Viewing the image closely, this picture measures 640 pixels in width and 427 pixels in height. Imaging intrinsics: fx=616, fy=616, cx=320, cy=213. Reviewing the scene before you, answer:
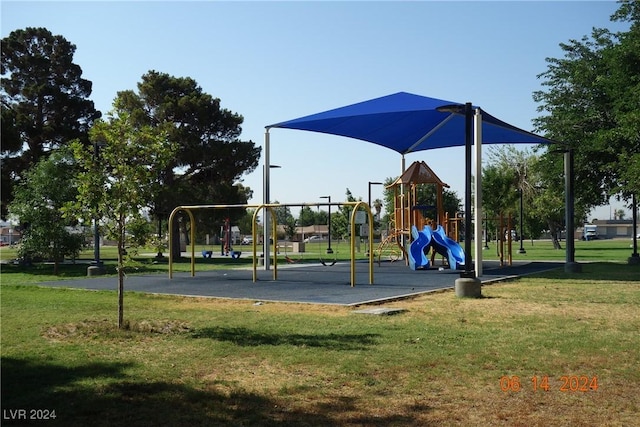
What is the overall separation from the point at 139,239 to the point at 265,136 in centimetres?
1114

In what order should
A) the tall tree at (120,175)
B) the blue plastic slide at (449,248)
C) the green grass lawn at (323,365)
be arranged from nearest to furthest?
the green grass lawn at (323,365)
the tall tree at (120,175)
the blue plastic slide at (449,248)

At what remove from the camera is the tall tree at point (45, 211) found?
20641 millimetres

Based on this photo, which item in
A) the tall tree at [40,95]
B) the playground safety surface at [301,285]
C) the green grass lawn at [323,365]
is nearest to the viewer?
the green grass lawn at [323,365]

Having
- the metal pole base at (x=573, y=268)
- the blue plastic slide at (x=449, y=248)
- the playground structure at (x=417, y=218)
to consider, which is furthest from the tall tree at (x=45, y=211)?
the metal pole base at (x=573, y=268)

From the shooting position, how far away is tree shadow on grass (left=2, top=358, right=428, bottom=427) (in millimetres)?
4469

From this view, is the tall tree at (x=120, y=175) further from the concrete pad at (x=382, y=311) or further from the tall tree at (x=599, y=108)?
the tall tree at (x=599, y=108)

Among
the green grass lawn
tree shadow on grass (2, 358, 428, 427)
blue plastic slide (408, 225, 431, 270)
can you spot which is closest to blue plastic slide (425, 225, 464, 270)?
blue plastic slide (408, 225, 431, 270)

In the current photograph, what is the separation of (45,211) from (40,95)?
34.5 ft

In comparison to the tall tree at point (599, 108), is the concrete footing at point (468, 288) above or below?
below

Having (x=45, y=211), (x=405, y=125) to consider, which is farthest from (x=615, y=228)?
(x=45, y=211)

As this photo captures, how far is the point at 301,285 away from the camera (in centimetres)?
1462
